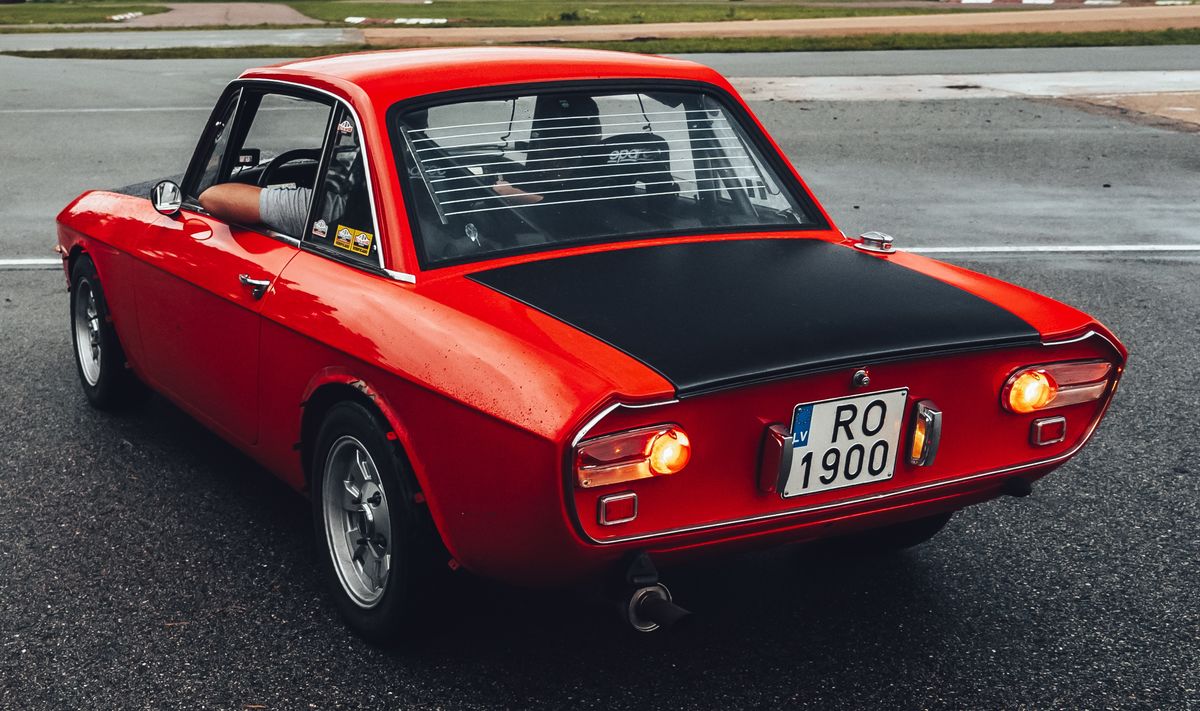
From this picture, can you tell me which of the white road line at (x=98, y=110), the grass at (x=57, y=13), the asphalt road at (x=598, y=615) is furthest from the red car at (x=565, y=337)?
the grass at (x=57, y=13)

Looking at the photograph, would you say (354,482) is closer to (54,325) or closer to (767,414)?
(767,414)

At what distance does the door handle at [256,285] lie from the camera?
3430mm

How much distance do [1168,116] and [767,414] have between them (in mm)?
12654

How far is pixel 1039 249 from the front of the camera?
776 centimetres

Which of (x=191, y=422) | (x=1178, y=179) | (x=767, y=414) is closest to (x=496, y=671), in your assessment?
(x=767, y=414)

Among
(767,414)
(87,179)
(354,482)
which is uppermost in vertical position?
(767,414)

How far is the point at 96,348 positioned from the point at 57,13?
Result: 3774 centimetres

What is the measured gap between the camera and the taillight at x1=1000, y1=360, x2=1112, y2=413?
2.89m

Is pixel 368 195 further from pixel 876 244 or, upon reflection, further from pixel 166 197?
pixel 876 244

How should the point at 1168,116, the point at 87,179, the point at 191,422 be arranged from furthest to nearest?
the point at 1168,116 < the point at 87,179 < the point at 191,422

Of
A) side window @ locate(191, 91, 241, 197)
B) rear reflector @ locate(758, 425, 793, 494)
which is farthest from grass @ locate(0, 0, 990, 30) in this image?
rear reflector @ locate(758, 425, 793, 494)

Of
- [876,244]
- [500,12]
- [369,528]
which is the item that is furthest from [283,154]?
[500,12]

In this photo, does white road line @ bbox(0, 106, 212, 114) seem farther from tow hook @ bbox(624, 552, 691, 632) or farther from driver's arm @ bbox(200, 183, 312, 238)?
tow hook @ bbox(624, 552, 691, 632)

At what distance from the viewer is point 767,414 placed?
260cm
